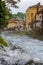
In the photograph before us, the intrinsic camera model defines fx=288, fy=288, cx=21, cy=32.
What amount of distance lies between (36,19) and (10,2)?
381 centimetres

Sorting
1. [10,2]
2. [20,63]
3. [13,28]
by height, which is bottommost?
[13,28]

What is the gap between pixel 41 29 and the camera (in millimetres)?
15094

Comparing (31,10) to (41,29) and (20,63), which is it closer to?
(41,29)

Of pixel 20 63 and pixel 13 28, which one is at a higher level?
pixel 20 63

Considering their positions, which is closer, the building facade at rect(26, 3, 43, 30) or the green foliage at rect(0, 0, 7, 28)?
the green foliage at rect(0, 0, 7, 28)

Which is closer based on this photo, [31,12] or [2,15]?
[2,15]

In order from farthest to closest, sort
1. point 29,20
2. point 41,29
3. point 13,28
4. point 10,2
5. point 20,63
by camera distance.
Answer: point 13,28 < point 29,20 < point 41,29 < point 10,2 < point 20,63

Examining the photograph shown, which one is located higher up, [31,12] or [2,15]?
[2,15]

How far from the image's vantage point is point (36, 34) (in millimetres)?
→ 15414

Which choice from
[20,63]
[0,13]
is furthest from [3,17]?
[20,63]

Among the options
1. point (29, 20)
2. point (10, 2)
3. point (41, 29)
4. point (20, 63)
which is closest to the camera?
point (20, 63)

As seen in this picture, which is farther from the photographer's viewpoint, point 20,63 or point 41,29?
point 41,29

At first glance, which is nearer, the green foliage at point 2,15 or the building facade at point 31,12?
the green foliage at point 2,15

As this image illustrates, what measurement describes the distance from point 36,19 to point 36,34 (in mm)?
1045
